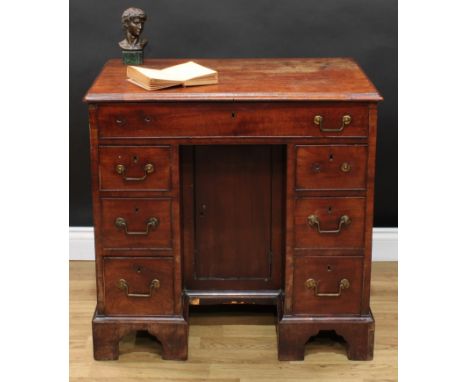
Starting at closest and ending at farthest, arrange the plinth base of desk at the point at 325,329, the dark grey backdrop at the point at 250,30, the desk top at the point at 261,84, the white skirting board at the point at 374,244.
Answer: the desk top at the point at 261,84, the plinth base of desk at the point at 325,329, the dark grey backdrop at the point at 250,30, the white skirting board at the point at 374,244

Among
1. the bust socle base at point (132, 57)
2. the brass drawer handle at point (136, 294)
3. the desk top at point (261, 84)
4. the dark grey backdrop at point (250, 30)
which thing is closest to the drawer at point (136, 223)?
the brass drawer handle at point (136, 294)

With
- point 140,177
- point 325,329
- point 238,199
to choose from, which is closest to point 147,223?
point 140,177

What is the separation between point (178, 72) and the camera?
362 cm

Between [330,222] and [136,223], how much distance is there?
685 mm

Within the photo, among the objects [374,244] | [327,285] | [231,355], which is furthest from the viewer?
[374,244]

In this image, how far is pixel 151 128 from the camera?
347 cm

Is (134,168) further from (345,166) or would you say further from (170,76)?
(345,166)

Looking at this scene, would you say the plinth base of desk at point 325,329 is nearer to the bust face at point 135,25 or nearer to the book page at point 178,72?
the book page at point 178,72

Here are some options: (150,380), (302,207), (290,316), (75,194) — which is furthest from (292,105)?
(75,194)

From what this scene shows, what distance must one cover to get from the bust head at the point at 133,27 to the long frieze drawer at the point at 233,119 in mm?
471

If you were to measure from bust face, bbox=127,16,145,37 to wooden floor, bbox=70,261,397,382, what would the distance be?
1.12 metres

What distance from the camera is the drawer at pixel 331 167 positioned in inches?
137

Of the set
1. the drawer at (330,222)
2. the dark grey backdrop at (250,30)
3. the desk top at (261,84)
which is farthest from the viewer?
the dark grey backdrop at (250,30)

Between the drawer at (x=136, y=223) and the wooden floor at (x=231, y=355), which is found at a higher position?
the drawer at (x=136, y=223)
